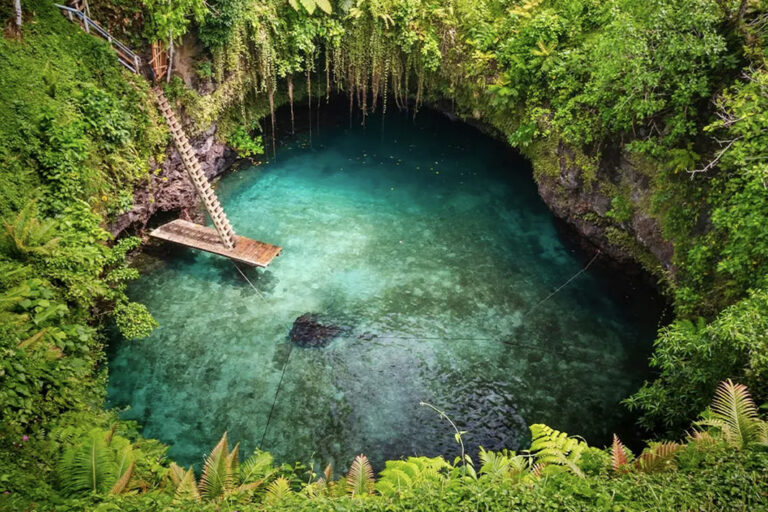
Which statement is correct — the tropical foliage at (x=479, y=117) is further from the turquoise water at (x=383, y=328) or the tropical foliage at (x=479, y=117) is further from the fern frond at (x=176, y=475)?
the turquoise water at (x=383, y=328)

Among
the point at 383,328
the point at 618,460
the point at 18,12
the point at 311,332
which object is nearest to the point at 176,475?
the point at 311,332

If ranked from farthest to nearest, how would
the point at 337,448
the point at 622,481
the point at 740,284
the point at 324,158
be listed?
the point at 324,158 → the point at 337,448 → the point at 740,284 → the point at 622,481

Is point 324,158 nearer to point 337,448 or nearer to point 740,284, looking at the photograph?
point 337,448

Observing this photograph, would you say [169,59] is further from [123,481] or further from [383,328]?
[123,481]

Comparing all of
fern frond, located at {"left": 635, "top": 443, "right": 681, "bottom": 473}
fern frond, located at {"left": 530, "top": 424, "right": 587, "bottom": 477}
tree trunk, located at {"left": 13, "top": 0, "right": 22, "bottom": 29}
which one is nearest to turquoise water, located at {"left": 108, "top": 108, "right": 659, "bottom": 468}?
fern frond, located at {"left": 530, "top": 424, "right": 587, "bottom": 477}

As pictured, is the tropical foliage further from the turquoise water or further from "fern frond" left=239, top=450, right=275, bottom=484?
the turquoise water

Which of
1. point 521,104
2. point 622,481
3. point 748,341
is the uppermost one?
point 521,104

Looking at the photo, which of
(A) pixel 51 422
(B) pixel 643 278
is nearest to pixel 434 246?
(B) pixel 643 278
